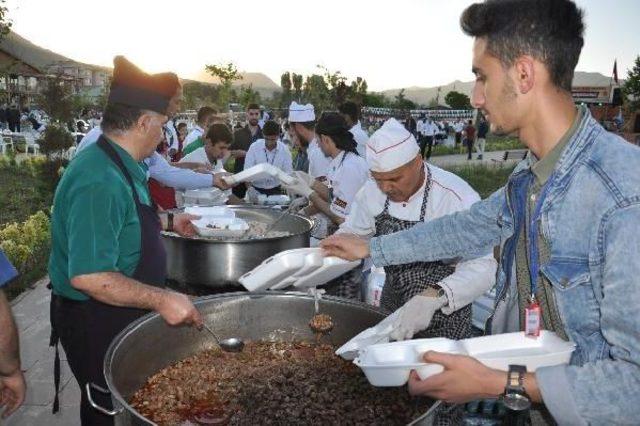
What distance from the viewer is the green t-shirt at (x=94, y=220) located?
2.17 metres

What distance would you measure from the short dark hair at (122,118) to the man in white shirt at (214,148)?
4.18m

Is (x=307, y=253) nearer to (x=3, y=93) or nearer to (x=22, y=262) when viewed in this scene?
(x=22, y=262)

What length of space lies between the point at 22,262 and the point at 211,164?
8.67 feet

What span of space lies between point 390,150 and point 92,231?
61.9 inches

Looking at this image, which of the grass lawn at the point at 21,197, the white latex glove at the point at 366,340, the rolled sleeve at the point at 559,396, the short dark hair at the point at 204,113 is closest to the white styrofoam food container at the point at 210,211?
the white latex glove at the point at 366,340

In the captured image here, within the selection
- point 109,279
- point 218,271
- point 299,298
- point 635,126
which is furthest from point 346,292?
point 635,126

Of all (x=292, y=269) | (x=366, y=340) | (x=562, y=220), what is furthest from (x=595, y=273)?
(x=292, y=269)

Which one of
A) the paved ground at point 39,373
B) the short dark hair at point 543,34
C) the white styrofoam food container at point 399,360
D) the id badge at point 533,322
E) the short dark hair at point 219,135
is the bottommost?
the paved ground at point 39,373

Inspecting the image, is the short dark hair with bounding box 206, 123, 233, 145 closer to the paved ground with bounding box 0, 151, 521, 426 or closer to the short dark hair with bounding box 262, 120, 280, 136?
the short dark hair with bounding box 262, 120, 280, 136

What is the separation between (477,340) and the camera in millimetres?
1547

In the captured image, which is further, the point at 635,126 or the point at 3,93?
the point at 635,126

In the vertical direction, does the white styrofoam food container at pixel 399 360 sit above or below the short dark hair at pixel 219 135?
below

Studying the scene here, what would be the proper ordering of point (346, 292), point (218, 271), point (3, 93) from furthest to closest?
1. point (3, 93)
2. point (346, 292)
3. point (218, 271)

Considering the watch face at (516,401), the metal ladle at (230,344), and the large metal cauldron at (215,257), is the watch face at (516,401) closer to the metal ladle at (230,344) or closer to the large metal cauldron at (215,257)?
the metal ladle at (230,344)
